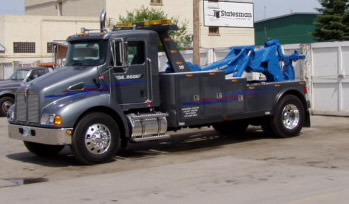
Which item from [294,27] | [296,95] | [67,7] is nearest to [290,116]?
[296,95]

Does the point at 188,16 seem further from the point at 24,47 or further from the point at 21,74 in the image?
the point at 21,74

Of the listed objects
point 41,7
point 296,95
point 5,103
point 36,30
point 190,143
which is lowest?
point 190,143

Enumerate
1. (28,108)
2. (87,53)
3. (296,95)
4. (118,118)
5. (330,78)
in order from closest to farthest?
1. (28,108)
2. (118,118)
3. (87,53)
4. (296,95)
5. (330,78)

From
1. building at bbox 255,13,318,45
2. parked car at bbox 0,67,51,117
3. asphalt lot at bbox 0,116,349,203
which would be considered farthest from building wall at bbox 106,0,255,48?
asphalt lot at bbox 0,116,349,203

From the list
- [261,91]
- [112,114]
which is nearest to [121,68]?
[112,114]

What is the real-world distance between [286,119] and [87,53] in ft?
17.7

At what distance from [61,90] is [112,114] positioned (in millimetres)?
1105

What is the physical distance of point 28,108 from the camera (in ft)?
37.8

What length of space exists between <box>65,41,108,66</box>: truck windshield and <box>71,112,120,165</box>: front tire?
1.17 m

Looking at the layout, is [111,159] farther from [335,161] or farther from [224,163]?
[335,161]

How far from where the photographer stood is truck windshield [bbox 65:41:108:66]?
11719mm

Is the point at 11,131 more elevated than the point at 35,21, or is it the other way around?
the point at 35,21

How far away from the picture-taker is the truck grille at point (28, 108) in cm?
1127

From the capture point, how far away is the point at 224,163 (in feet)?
36.0
